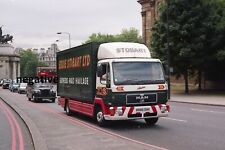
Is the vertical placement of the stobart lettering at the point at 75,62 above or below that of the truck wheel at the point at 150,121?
above

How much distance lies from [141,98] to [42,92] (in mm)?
23135

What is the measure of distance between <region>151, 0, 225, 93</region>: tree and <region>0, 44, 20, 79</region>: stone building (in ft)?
218

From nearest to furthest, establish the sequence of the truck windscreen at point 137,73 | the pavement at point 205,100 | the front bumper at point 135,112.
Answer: the front bumper at point 135,112, the truck windscreen at point 137,73, the pavement at point 205,100

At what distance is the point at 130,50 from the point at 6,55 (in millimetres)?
92575

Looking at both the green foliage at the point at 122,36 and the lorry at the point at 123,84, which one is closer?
the lorry at the point at 123,84

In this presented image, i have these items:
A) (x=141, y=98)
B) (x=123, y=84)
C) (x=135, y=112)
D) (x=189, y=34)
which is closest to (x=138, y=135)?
(x=135, y=112)

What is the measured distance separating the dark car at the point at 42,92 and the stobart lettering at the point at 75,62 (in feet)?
49.4

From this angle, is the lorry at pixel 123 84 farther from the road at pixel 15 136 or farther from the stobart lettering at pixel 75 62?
the road at pixel 15 136

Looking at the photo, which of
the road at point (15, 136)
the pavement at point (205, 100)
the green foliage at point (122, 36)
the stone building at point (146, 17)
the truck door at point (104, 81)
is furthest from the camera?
the green foliage at point (122, 36)

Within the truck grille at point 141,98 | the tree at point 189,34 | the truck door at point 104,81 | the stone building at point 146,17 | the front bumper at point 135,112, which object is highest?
the stone building at point 146,17

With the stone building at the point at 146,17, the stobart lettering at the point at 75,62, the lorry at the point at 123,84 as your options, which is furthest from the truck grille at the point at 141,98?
the stone building at the point at 146,17

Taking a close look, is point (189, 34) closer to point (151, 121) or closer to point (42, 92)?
point (42, 92)

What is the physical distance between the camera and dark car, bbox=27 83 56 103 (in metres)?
38.1

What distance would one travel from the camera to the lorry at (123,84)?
15.9 meters
